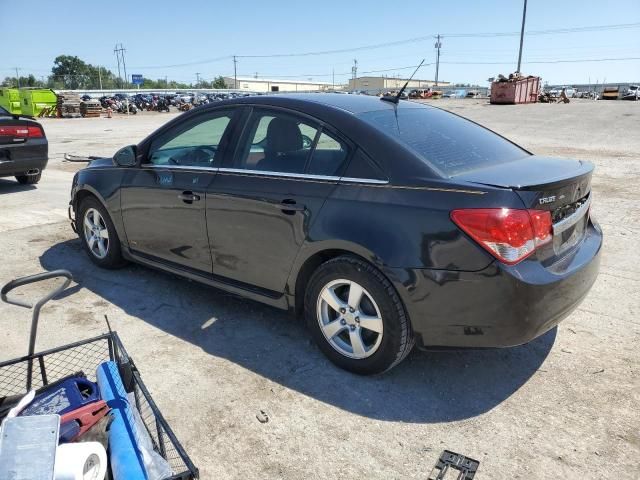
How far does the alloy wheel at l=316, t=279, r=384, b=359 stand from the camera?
9.61ft

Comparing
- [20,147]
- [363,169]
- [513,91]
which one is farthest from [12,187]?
[513,91]

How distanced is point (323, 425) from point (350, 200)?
124 centimetres

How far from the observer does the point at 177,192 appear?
388cm

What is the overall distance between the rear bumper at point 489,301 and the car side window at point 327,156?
0.76 metres

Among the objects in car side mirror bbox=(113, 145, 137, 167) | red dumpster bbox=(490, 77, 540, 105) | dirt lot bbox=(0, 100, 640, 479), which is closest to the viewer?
dirt lot bbox=(0, 100, 640, 479)

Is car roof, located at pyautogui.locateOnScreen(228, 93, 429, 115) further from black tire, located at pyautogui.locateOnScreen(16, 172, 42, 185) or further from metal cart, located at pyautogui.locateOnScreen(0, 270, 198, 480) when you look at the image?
black tire, located at pyautogui.locateOnScreen(16, 172, 42, 185)

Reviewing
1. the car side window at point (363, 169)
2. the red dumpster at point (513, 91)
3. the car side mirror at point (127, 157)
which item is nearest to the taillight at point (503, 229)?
the car side window at point (363, 169)

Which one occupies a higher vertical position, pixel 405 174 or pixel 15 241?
pixel 405 174

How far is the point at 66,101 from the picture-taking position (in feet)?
119

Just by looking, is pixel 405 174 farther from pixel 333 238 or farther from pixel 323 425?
pixel 323 425

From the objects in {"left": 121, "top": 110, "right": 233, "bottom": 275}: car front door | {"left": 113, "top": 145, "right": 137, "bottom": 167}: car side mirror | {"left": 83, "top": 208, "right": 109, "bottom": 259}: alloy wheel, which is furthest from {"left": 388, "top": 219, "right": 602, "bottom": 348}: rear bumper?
{"left": 83, "top": 208, "right": 109, "bottom": 259}: alloy wheel

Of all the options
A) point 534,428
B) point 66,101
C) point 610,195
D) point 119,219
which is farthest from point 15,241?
point 66,101

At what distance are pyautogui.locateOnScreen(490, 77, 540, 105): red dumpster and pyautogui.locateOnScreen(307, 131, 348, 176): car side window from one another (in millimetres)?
38540

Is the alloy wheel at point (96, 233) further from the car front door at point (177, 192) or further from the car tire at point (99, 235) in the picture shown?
the car front door at point (177, 192)
